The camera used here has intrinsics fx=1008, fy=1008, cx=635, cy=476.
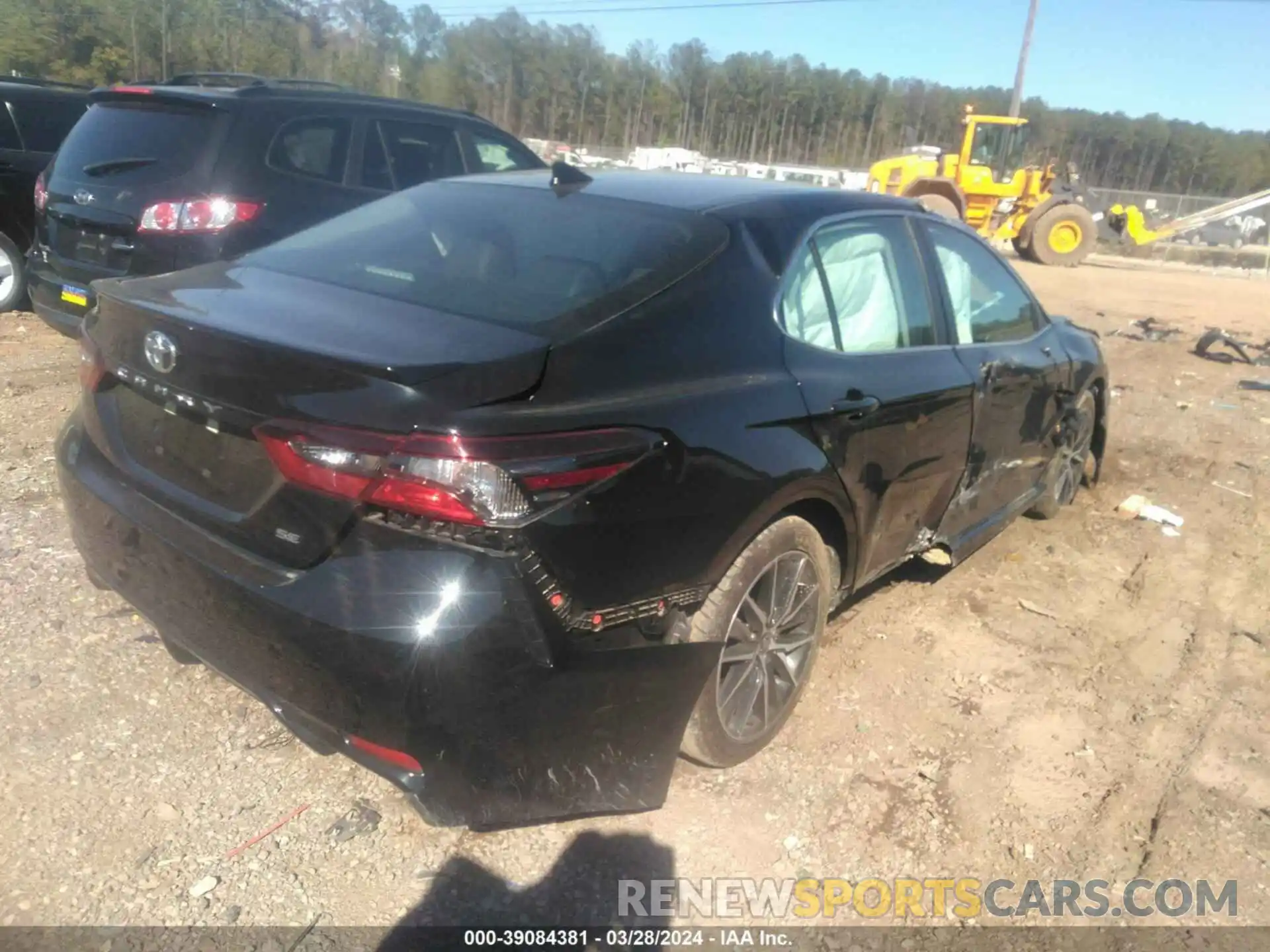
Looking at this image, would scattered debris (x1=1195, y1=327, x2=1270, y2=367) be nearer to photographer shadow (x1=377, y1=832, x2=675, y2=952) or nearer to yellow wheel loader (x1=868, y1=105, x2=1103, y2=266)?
photographer shadow (x1=377, y1=832, x2=675, y2=952)

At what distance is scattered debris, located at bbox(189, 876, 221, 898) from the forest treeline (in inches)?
954

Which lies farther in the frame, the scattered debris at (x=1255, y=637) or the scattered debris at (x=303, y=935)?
the scattered debris at (x=1255, y=637)

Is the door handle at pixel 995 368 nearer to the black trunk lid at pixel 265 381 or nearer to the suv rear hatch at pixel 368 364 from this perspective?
the suv rear hatch at pixel 368 364

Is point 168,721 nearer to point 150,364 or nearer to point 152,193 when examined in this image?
point 150,364

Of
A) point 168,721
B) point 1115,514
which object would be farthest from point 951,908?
point 1115,514

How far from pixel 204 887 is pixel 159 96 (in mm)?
5033

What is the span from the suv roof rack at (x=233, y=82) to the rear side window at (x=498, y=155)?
100 cm

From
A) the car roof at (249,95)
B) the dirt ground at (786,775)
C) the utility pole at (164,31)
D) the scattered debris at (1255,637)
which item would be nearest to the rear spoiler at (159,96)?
the car roof at (249,95)

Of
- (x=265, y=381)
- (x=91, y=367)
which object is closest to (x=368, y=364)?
(x=265, y=381)

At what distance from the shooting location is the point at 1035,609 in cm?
429

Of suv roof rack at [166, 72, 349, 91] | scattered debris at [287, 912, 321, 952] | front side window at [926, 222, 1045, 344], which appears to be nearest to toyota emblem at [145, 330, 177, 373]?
scattered debris at [287, 912, 321, 952]

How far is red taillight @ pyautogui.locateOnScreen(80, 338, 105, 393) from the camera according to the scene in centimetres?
272

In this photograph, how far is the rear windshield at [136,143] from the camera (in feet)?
19.1

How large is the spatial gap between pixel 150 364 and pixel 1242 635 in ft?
13.7
